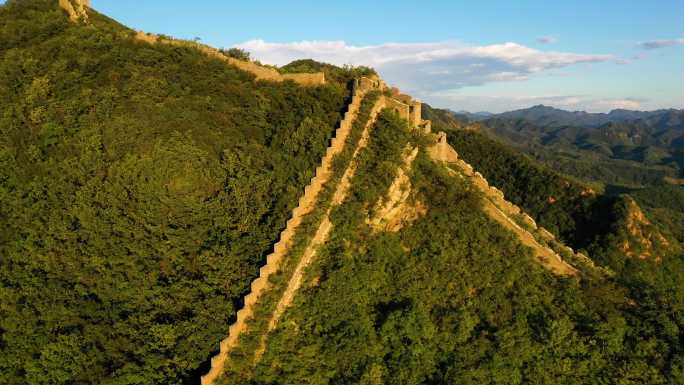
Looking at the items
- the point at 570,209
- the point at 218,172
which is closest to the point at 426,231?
the point at 218,172

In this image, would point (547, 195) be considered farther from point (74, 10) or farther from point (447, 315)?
point (74, 10)

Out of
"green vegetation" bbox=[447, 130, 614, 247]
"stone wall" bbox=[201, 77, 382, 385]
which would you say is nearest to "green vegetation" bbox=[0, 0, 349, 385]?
"stone wall" bbox=[201, 77, 382, 385]

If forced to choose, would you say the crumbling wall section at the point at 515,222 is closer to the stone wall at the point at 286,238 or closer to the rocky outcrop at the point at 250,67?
the stone wall at the point at 286,238

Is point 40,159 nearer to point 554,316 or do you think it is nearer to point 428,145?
point 428,145

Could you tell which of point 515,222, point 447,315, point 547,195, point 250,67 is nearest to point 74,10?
point 250,67

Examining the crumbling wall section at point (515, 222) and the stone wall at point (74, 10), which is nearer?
the crumbling wall section at point (515, 222)

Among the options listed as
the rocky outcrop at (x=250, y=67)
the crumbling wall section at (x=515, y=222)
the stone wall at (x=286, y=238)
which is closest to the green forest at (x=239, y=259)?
the stone wall at (x=286, y=238)
